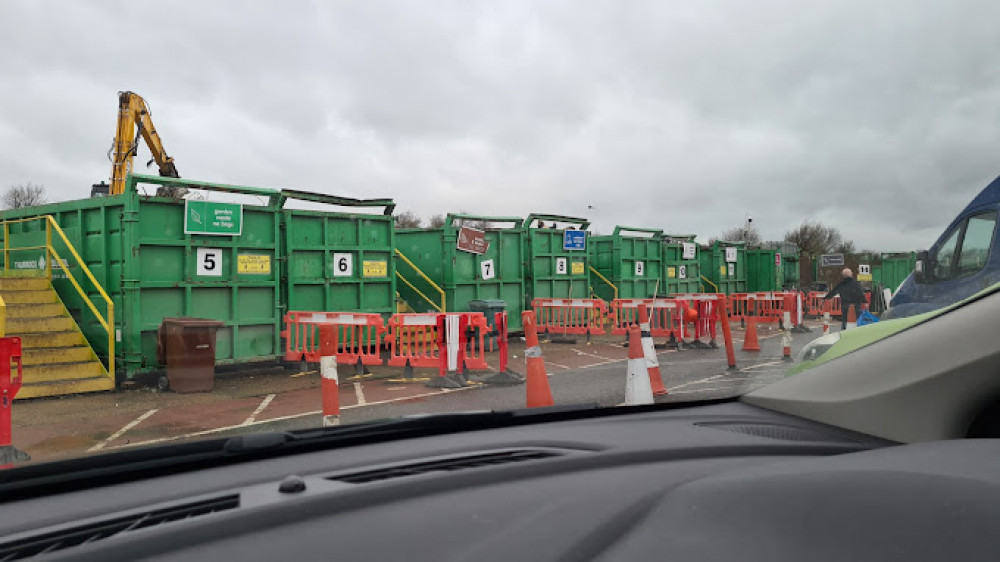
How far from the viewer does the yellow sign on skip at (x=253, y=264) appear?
10.5m

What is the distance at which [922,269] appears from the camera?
13.6 ft

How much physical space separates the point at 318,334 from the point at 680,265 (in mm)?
15081

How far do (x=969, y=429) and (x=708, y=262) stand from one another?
962 inches

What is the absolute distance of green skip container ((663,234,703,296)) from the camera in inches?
834

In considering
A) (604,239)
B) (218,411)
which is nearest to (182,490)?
(218,411)

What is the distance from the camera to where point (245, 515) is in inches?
55.2

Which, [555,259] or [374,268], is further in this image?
[555,259]

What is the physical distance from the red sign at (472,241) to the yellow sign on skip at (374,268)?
7.87 ft

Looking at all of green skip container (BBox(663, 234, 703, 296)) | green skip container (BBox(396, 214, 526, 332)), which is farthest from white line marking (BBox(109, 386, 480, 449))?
green skip container (BBox(663, 234, 703, 296))

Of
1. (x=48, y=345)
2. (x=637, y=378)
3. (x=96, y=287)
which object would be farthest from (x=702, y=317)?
(x=48, y=345)

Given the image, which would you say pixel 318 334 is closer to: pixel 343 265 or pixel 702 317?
pixel 343 265

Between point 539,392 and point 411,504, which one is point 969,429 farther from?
point 539,392

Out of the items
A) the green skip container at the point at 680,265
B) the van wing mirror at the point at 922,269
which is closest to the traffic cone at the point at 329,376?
the van wing mirror at the point at 922,269

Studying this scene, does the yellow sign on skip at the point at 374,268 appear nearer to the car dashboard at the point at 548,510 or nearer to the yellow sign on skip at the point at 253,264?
the yellow sign on skip at the point at 253,264
